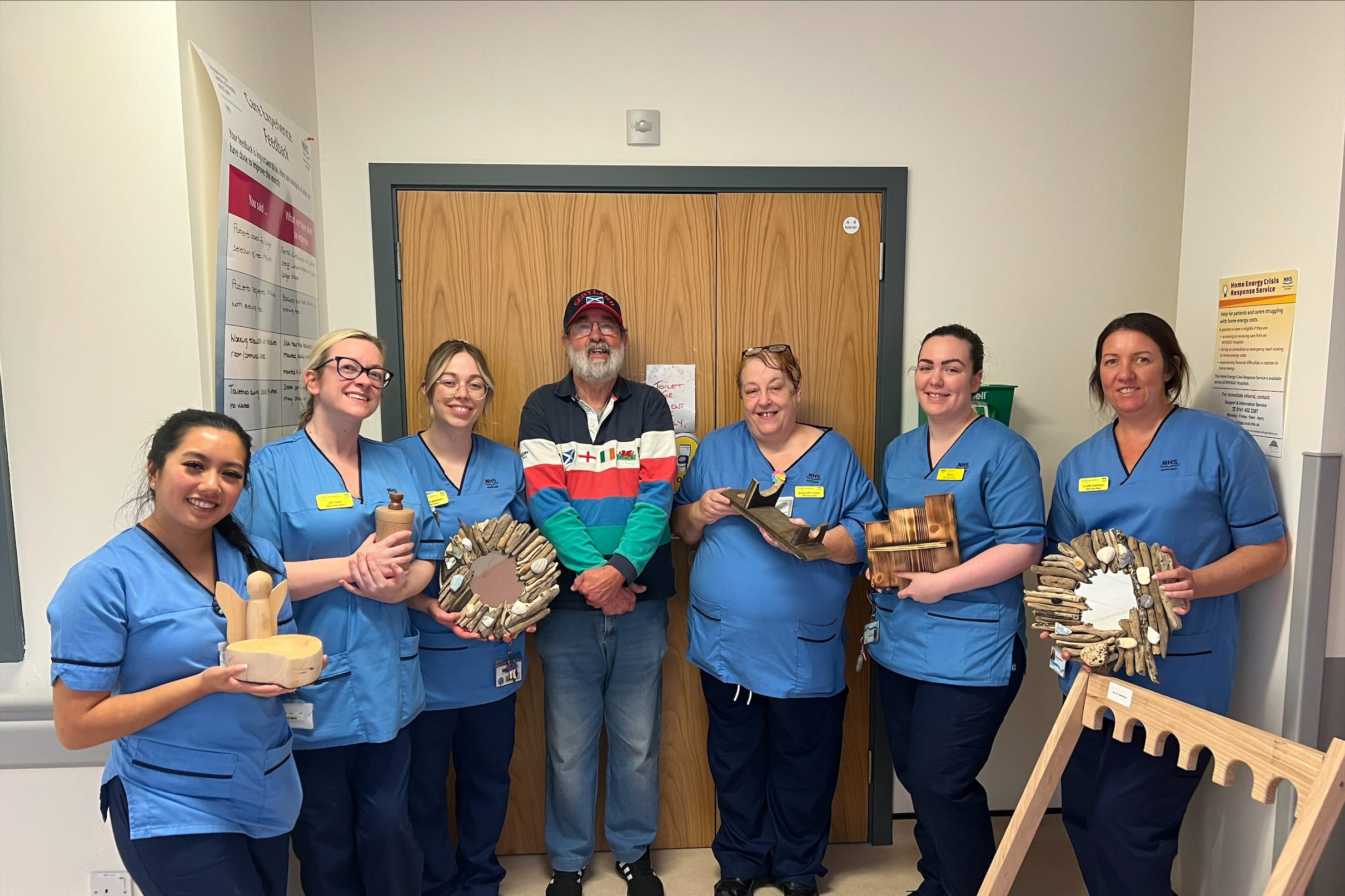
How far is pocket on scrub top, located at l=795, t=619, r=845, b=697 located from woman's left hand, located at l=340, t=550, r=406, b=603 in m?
1.11

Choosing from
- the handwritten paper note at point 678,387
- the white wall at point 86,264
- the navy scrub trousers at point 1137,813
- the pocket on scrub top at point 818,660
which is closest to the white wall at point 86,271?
the white wall at point 86,264

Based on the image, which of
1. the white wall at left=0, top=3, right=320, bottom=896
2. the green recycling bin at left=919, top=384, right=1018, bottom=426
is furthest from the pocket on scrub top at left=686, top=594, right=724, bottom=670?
the white wall at left=0, top=3, right=320, bottom=896

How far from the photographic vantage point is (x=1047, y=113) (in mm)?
2541

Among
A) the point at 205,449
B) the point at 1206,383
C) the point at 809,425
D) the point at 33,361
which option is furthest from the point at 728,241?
the point at 33,361

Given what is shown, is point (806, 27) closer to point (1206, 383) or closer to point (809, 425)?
point (809, 425)

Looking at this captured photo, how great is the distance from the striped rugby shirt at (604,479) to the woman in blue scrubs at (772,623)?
131 mm

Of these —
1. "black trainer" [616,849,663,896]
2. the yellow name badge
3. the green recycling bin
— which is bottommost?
"black trainer" [616,849,663,896]

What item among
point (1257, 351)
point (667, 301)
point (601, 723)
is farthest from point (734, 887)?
point (1257, 351)

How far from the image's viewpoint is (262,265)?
1.98 metres

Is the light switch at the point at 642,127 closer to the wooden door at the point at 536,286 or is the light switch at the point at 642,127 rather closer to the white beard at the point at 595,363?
the wooden door at the point at 536,286

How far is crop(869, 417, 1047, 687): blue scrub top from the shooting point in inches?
78.5

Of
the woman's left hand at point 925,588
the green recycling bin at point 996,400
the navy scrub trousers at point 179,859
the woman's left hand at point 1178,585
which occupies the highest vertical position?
the green recycling bin at point 996,400

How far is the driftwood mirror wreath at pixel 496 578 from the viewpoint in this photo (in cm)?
190

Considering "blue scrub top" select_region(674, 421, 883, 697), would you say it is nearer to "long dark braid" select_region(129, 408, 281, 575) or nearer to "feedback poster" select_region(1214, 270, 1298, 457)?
"feedback poster" select_region(1214, 270, 1298, 457)
